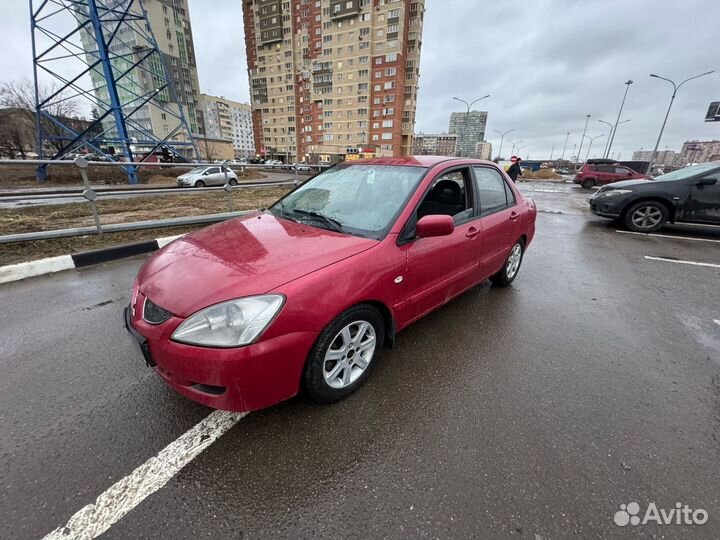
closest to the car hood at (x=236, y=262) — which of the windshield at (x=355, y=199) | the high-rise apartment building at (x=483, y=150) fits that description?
A: the windshield at (x=355, y=199)

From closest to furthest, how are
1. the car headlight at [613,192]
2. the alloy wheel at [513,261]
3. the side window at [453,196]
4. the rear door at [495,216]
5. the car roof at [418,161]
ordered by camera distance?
the car roof at [418,161], the side window at [453,196], the rear door at [495,216], the alloy wheel at [513,261], the car headlight at [613,192]

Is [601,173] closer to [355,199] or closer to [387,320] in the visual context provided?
[355,199]

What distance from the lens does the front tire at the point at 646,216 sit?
22.6 feet

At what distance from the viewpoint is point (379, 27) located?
5344cm

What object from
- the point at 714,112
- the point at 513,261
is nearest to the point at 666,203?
the point at 513,261

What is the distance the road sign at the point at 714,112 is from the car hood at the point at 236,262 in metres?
45.8

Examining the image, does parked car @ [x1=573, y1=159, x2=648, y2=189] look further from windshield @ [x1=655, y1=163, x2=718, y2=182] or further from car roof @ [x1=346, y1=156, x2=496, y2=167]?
car roof @ [x1=346, y1=156, x2=496, y2=167]

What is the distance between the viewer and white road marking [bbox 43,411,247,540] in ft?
4.35

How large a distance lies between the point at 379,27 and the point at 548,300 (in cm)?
6484

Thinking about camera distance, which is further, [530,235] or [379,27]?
[379,27]

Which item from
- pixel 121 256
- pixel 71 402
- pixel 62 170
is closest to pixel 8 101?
pixel 62 170

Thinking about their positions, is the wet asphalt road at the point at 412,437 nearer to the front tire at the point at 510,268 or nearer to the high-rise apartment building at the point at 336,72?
the front tire at the point at 510,268

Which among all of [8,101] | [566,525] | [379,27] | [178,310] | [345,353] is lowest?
[566,525]

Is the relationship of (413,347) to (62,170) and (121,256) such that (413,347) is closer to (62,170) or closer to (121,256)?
(121,256)
